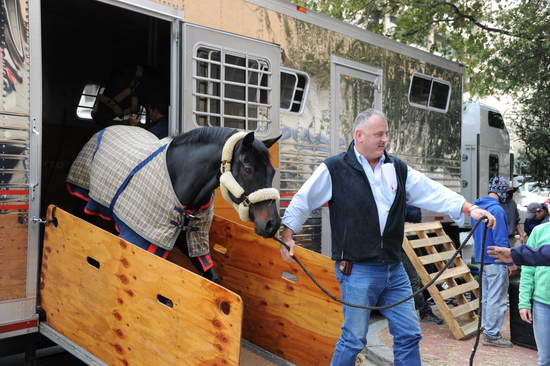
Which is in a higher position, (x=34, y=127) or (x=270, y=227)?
(x=34, y=127)

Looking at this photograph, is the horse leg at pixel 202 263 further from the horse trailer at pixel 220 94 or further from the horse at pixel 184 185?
the horse trailer at pixel 220 94

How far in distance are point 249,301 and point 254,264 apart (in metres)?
0.33

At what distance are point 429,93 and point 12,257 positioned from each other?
6.12 m

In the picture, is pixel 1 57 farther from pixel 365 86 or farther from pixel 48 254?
pixel 365 86

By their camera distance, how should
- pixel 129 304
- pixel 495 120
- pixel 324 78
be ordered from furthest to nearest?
pixel 495 120
pixel 324 78
pixel 129 304

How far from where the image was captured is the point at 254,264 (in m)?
4.14

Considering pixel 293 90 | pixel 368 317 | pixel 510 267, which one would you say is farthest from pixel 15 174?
pixel 510 267

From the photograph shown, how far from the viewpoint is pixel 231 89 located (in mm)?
4672

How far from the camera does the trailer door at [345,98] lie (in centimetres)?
590

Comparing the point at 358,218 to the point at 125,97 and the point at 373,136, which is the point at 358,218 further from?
the point at 125,97

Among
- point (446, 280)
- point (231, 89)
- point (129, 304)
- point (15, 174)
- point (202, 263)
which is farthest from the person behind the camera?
point (446, 280)

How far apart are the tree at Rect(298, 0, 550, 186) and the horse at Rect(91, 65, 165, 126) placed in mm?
7875

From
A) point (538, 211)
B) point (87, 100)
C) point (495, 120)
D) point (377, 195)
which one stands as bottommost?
point (538, 211)

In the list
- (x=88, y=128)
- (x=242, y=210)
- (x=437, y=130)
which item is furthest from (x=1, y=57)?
(x=437, y=130)
